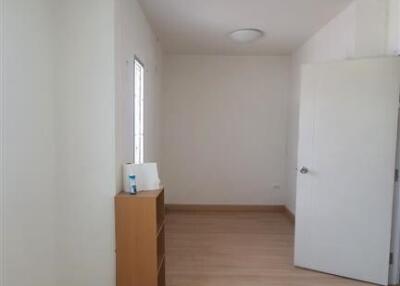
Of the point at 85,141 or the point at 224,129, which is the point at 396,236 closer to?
the point at 85,141

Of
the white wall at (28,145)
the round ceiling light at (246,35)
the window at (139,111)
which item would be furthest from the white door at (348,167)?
the white wall at (28,145)

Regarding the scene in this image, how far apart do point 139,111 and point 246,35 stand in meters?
1.62

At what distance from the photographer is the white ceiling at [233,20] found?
2779 mm

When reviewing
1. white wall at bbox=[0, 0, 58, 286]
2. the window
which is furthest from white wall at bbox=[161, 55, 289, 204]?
white wall at bbox=[0, 0, 58, 286]

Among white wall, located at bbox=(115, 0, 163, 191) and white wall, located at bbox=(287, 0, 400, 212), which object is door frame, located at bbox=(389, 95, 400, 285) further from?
white wall, located at bbox=(115, 0, 163, 191)

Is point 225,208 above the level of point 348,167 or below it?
below

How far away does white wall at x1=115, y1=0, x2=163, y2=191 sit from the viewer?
2.20m

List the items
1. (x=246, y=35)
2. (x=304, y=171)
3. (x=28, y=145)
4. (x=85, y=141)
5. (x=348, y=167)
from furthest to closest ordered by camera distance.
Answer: (x=246, y=35)
(x=304, y=171)
(x=348, y=167)
(x=85, y=141)
(x=28, y=145)

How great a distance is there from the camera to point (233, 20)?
3.19 m

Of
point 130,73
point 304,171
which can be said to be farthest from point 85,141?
point 304,171

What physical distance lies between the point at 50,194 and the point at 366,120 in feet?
8.44

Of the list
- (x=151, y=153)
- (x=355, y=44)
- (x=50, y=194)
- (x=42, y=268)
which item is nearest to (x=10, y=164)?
(x=50, y=194)

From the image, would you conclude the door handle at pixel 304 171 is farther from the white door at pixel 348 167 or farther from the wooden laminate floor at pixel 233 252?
the wooden laminate floor at pixel 233 252

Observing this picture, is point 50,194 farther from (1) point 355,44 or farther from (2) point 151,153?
(1) point 355,44
